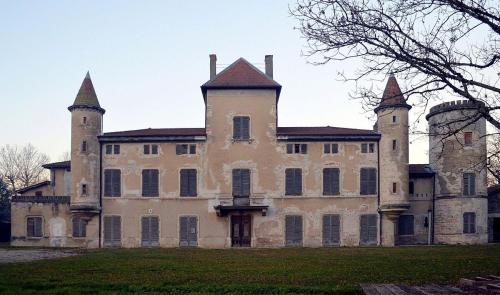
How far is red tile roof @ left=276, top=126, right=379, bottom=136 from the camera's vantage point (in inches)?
1519

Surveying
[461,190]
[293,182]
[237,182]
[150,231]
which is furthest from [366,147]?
[150,231]

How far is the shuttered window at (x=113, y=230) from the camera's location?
125 ft

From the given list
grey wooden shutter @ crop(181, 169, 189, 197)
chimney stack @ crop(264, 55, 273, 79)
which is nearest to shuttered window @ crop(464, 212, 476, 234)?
chimney stack @ crop(264, 55, 273, 79)

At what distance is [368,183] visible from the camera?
3847 cm

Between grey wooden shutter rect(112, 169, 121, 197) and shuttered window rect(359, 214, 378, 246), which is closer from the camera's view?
shuttered window rect(359, 214, 378, 246)

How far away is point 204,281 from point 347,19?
7.35 meters

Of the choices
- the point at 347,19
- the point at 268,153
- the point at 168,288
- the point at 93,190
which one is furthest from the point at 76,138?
the point at 347,19

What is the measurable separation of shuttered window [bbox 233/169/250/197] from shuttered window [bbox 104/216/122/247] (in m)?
7.92

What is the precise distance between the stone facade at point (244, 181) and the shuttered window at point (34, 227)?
3.41 m

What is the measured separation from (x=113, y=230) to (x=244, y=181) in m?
9.15

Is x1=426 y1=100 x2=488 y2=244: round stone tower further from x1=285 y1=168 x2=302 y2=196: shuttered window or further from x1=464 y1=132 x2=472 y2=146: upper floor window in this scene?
x1=285 y1=168 x2=302 y2=196: shuttered window

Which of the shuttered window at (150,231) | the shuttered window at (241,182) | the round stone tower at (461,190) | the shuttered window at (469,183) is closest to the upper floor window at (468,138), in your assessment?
the round stone tower at (461,190)

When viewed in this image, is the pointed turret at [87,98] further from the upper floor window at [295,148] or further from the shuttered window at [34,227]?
the upper floor window at [295,148]

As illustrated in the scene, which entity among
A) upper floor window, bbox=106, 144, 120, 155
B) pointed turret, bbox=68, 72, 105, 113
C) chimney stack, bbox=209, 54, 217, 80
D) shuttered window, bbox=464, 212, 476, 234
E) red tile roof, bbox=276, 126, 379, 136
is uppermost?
chimney stack, bbox=209, 54, 217, 80
